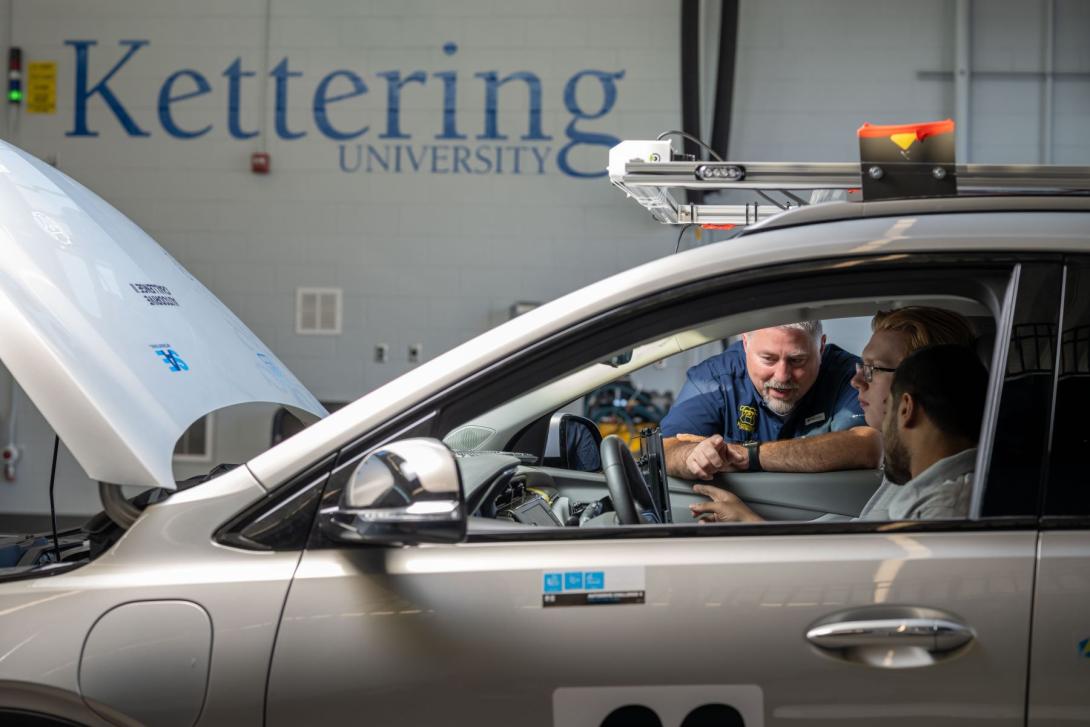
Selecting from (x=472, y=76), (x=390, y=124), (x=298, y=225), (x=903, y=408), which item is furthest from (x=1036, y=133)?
(x=903, y=408)

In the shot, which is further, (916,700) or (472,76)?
(472,76)

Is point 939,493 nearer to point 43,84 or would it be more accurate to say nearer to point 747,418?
point 747,418

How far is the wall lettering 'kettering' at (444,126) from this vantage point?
25.7 ft

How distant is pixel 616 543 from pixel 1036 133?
24.2 feet

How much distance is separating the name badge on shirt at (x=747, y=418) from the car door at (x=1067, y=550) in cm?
172

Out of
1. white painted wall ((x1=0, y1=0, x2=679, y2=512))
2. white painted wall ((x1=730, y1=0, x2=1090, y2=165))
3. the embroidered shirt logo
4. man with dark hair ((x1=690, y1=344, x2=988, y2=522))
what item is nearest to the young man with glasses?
man with dark hair ((x1=690, y1=344, x2=988, y2=522))

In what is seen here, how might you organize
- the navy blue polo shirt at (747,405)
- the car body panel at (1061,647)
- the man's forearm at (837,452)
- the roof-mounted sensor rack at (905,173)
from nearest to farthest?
the car body panel at (1061,647), the roof-mounted sensor rack at (905,173), the man's forearm at (837,452), the navy blue polo shirt at (747,405)

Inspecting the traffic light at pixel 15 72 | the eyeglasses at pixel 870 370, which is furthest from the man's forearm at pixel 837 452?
the traffic light at pixel 15 72

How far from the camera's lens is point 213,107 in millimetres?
8016

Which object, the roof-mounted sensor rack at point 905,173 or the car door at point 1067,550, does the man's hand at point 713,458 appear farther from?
the car door at point 1067,550

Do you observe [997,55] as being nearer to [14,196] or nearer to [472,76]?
[472,76]

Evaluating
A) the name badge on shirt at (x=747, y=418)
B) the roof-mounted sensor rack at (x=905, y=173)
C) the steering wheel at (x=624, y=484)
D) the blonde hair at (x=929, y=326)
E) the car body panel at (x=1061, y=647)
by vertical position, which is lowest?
the car body panel at (x=1061, y=647)

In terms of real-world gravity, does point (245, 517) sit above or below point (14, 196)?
below

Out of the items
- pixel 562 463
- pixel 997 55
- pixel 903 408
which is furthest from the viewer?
pixel 997 55
